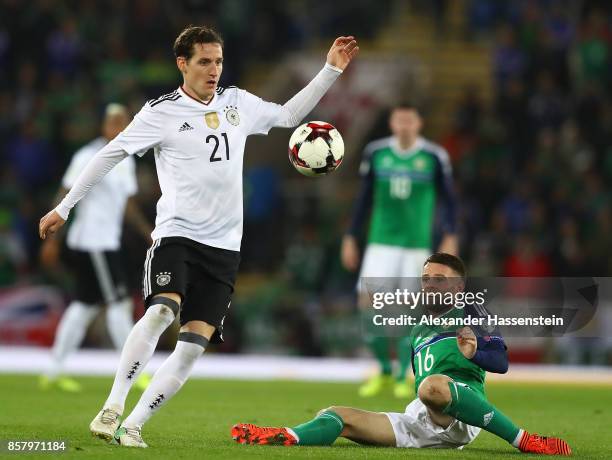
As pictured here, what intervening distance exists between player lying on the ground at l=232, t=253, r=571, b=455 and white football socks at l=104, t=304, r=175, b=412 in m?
0.63

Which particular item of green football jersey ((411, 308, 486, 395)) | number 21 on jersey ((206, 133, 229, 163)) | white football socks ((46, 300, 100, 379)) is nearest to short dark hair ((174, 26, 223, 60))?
number 21 on jersey ((206, 133, 229, 163))

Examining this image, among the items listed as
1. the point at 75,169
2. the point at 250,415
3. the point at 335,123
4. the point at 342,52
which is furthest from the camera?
the point at 335,123

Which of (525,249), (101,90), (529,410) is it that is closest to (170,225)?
(529,410)

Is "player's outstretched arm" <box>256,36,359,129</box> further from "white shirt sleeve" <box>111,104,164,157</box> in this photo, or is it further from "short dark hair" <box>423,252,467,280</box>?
"short dark hair" <box>423,252,467,280</box>

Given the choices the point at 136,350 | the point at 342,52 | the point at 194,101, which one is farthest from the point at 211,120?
the point at 136,350

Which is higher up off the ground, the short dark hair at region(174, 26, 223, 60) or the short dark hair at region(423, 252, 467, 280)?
the short dark hair at region(174, 26, 223, 60)

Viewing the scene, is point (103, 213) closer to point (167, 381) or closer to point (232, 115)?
point (232, 115)

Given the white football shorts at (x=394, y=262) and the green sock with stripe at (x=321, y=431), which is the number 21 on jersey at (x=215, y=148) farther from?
the white football shorts at (x=394, y=262)

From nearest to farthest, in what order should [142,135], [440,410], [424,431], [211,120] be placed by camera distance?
[440,410], [424,431], [142,135], [211,120]

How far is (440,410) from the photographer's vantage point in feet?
20.0

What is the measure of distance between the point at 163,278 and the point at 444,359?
145 cm

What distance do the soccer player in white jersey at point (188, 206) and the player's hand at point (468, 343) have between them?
129 cm

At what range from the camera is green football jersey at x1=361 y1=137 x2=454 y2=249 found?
430 inches

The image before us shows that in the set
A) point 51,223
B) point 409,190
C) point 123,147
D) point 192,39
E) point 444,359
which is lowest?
point 444,359
